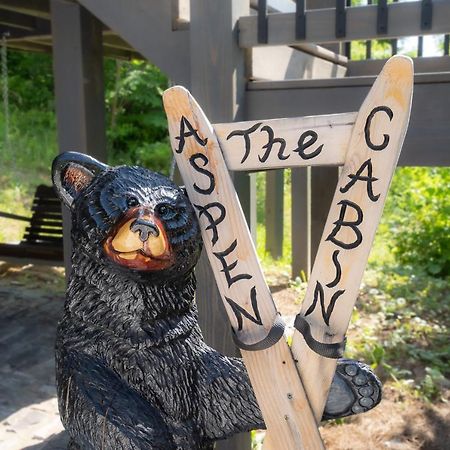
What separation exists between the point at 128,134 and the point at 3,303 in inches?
383

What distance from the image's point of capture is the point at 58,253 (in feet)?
16.0

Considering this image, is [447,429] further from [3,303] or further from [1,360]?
[3,303]

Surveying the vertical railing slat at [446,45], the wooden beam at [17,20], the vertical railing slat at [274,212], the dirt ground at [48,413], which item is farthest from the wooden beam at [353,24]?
the vertical railing slat at [274,212]

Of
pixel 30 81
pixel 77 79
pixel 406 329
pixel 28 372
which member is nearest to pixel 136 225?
pixel 77 79

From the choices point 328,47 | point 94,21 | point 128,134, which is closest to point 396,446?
Result: point 328,47

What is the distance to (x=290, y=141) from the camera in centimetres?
127

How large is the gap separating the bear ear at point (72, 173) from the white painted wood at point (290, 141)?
331mm

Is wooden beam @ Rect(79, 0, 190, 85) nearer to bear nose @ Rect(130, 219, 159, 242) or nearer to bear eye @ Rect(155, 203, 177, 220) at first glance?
bear eye @ Rect(155, 203, 177, 220)

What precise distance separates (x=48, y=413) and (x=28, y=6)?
2.51m

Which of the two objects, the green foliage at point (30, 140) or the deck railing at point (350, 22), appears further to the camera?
the green foliage at point (30, 140)

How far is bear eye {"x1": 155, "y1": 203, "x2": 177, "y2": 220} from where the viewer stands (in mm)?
1303

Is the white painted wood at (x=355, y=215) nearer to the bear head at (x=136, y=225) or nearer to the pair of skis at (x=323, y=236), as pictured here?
the pair of skis at (x=323, y=236)

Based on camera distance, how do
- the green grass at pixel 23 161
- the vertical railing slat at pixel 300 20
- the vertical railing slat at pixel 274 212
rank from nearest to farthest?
the vertical railing slat at pixel 300 20, the vertical railing slat at pixel 274 212, the green grass at pixel 23 161

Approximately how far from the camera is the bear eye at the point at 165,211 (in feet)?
4.27
